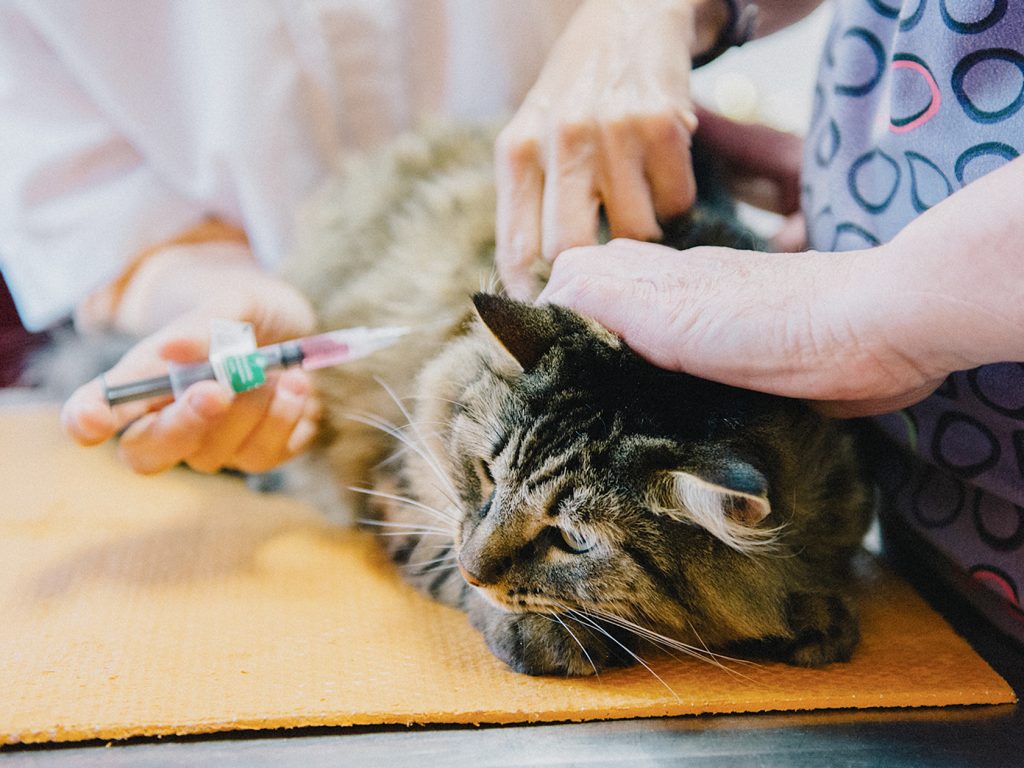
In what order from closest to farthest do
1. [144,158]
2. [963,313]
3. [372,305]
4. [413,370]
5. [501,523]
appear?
[963,313], [501,523], [413,370], [372,305], [144,158]

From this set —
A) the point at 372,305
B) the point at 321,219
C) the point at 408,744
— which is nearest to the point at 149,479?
the point at 372,305

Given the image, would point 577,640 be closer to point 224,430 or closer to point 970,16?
point 224,430

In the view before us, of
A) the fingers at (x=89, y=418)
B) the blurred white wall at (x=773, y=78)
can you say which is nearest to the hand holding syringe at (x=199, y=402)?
the fingers at (x=89, y=418)

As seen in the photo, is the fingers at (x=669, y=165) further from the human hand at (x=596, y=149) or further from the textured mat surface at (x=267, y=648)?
the textured mat surface at (x=267, y=648)

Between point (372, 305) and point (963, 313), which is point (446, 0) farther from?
point (963, 313)

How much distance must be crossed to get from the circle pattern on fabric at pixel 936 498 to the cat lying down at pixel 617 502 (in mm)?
78

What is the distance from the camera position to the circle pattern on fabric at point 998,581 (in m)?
0.90

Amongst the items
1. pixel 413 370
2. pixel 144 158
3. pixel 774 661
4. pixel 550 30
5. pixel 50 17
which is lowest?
pixel 774 661

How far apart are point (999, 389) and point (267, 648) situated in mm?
860

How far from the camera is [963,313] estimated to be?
64cm

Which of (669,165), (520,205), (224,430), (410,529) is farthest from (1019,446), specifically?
(224,430)

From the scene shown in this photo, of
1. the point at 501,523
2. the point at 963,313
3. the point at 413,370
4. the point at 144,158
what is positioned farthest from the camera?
the point at 144,158

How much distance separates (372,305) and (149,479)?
45cm

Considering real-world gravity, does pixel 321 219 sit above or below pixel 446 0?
below
